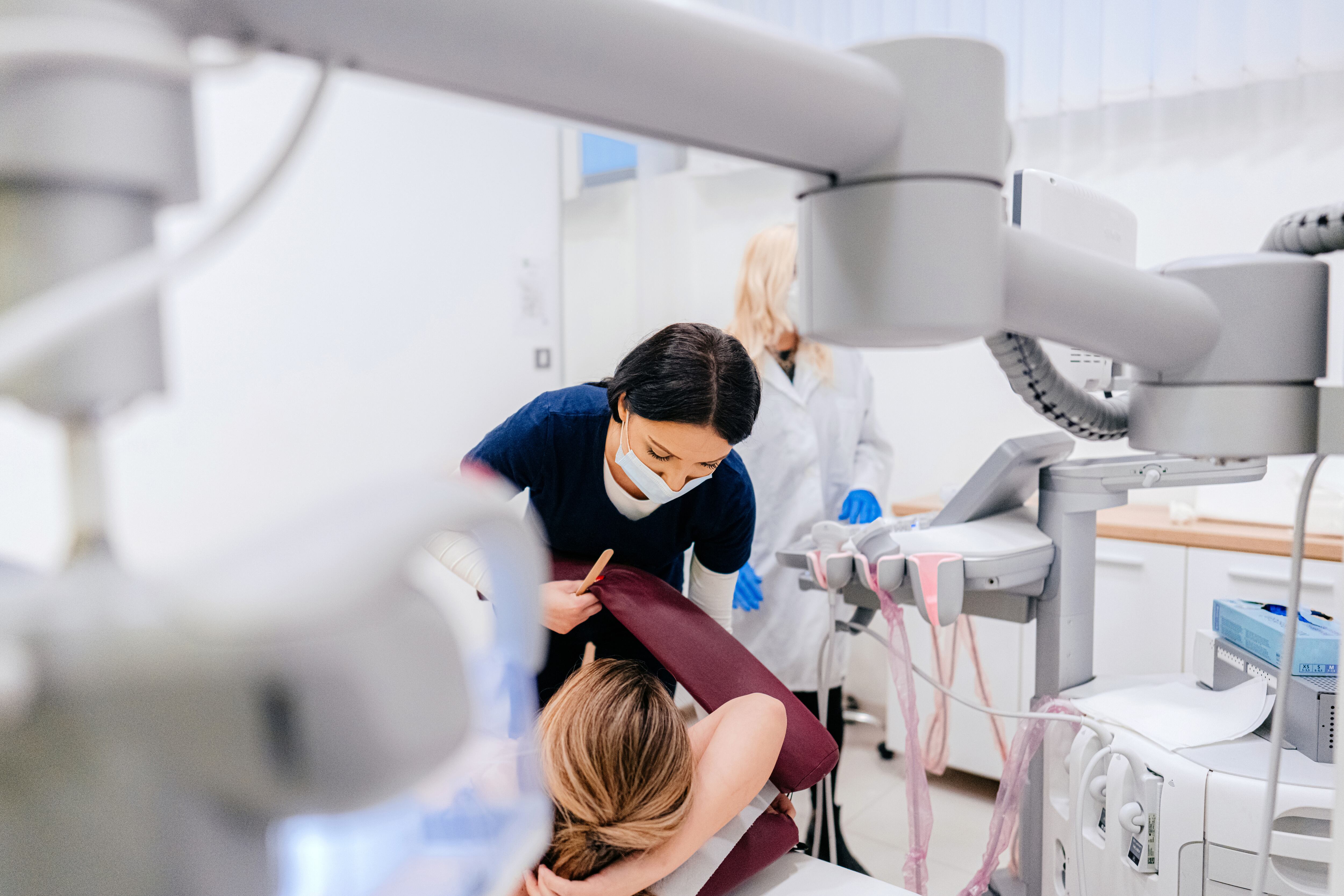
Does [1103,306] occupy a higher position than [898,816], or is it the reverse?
[1103,306]

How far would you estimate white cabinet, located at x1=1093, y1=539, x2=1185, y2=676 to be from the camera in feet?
6.34

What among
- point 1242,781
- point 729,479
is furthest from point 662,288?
point 1242,781

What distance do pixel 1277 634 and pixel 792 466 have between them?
3.30 feet

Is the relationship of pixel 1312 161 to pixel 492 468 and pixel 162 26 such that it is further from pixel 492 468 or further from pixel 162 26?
pixel 162 26

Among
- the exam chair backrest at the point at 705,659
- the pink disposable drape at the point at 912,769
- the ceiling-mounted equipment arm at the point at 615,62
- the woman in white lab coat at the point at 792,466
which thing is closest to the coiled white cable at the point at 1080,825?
the pink disposable drape at the point at 912,769

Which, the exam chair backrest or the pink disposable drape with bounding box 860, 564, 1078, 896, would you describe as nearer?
the exam chair backrest

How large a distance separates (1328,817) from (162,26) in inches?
47.1

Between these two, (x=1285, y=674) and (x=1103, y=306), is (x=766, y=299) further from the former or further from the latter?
(x=1103, y=306)

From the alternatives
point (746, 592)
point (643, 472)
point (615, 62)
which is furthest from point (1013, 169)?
point (615, 62)

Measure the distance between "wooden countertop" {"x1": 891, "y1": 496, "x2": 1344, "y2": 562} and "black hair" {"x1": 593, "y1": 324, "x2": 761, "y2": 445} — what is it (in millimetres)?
964

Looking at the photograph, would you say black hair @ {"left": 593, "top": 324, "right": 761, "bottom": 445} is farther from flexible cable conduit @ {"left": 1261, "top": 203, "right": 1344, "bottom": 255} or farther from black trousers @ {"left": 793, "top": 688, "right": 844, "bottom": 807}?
black trousers @ {"left": 793, "top": 688, "right": 844, "bottom": 807}

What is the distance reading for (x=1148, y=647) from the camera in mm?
1973

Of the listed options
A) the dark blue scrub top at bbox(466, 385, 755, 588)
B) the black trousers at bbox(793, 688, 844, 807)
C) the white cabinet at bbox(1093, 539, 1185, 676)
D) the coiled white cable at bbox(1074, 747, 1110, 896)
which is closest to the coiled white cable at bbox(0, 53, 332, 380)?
the dark blue scrub top at bbox(466, 385, 755, 588)

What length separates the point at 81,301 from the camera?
0.42ft
